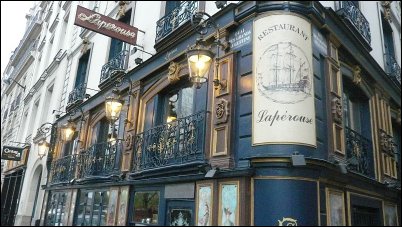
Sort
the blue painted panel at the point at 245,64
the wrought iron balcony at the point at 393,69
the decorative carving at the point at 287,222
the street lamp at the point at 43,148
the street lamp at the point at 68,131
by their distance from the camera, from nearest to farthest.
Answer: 1. the decorative carving at the point at 287,222
2. the blue painted panel at the point at 245,64
3. the wrought iron balcony at the point at 393,69
4. the street lamp at the point at 68,131
5. the street lamp at the point at 43,148

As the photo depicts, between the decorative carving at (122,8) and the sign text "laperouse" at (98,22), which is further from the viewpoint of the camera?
the decorative carving at (122,8)

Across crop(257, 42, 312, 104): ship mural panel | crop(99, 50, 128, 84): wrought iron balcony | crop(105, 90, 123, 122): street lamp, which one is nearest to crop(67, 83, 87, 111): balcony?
crop(99, 50, 128, 84): wrought iron balcony

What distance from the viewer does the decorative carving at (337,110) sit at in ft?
Result: 20.6

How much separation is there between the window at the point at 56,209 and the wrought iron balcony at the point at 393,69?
32.5 ft

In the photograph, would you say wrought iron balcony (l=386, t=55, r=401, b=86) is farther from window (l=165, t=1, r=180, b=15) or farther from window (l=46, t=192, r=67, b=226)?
window (l=46, t=192, r=67, b=226)

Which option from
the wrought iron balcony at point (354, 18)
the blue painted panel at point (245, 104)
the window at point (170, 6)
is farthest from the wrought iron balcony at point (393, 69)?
the window at point (170, 6)

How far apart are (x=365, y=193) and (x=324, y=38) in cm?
302

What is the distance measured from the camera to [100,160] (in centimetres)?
997

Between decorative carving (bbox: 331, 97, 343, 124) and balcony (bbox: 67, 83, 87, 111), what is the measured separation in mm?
8521

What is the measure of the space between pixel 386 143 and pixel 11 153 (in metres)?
14.8

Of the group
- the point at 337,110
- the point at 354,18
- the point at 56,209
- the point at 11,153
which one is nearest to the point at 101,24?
the point at 337,110

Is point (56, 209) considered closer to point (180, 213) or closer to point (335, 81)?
point (180, 213)

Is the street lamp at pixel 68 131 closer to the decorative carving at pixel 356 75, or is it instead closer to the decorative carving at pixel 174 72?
the decorative carving at pixel 174 72

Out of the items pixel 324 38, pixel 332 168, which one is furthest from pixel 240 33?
pixel 332 168
